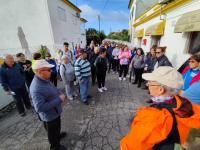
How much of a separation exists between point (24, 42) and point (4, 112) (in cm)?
824

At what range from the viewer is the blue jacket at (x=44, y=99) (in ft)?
6.20

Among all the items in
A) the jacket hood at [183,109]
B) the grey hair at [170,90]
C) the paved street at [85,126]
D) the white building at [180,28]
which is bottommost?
the paved street at [85,126]

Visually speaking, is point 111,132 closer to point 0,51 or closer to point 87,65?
point 87,65

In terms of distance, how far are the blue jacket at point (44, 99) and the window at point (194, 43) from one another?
192 inches

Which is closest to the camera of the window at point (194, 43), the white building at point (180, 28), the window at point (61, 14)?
the white building at point (180, 28)

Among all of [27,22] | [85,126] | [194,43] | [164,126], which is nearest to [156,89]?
[164,126]

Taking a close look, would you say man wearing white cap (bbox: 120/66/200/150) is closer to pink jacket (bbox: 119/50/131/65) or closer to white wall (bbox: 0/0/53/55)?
pink jacket (bbox: 119/50/131/65)

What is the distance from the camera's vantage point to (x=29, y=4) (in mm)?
9406

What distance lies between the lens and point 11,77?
340cm

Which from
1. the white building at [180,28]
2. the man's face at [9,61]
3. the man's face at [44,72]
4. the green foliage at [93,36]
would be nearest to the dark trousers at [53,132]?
the man's face at [44,72]

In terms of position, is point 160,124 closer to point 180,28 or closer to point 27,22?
point 180,28

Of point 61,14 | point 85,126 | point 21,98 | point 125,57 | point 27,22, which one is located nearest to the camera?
point 85,126

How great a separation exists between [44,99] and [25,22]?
10.7 metres

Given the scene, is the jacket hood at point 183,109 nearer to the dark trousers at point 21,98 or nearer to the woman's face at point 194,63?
the woman's face at point 194,63
